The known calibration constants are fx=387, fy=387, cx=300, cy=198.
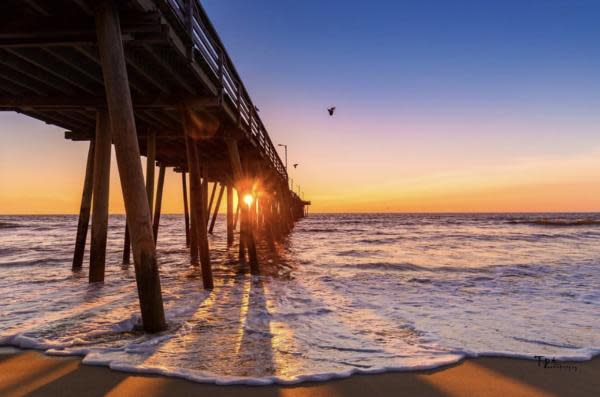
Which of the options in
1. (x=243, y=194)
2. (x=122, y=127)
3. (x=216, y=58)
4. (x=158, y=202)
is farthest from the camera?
(x=158, y=202)

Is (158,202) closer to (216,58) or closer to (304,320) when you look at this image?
(216,58)

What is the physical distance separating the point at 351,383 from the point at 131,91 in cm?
677

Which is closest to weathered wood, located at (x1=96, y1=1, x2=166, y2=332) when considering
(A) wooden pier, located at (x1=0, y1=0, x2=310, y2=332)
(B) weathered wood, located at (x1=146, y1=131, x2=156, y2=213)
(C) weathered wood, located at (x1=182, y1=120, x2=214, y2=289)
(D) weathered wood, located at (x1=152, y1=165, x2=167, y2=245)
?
(A) wooden pier, located at (x1=0, y1=0, x2=310, y2=332)

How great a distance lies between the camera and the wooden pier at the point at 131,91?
4.48 metres

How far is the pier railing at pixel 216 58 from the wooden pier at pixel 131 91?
0.9 inches

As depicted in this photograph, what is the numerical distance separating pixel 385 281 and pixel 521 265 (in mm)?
6067

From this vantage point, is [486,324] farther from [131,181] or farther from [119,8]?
[119,8]

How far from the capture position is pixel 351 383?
3.45 metres

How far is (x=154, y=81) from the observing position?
6867 millimetres

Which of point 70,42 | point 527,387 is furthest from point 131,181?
point 527,387

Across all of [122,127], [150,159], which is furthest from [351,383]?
[150,159]

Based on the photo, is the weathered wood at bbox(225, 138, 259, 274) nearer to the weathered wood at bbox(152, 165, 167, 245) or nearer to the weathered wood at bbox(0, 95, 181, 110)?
the weathered wood at bbox(0, 95, 181, 110)

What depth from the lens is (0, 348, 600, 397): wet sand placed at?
10.6ft

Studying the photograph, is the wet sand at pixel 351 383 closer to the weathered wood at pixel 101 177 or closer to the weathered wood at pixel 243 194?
the weathered wood at pixel 101 177
